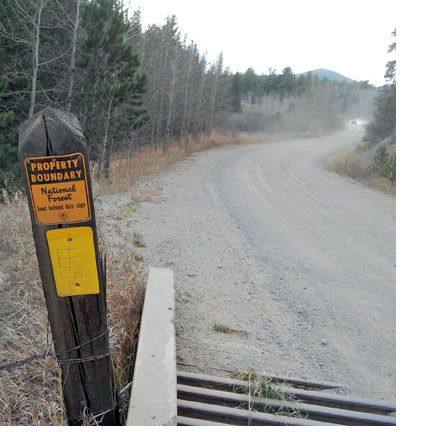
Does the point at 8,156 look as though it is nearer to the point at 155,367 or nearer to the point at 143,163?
the point at 143,163

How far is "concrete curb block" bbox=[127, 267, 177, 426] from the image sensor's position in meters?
2.19

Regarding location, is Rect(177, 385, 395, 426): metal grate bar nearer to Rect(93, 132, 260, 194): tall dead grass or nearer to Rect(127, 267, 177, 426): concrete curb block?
Rect(127, 267, 177, 426): concrete curb block

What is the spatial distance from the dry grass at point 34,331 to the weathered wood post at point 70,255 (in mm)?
182

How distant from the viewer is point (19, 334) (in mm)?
2908

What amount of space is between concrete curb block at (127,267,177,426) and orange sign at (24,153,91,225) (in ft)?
4.01

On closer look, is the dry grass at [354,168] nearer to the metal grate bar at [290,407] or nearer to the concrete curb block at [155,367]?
the concrete curb block at [155,367]

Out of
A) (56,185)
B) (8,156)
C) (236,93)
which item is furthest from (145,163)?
(236,93)

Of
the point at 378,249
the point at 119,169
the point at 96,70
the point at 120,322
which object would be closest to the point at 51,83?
the point at 96,70

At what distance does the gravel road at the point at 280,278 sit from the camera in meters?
3.50

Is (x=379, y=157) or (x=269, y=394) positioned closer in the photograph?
(x=269, y=394)

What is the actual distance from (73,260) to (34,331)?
1.47 m

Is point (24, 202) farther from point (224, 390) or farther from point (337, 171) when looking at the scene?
point (337, 171)

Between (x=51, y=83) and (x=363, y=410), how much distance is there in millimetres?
12942

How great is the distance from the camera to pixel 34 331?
112 inches
